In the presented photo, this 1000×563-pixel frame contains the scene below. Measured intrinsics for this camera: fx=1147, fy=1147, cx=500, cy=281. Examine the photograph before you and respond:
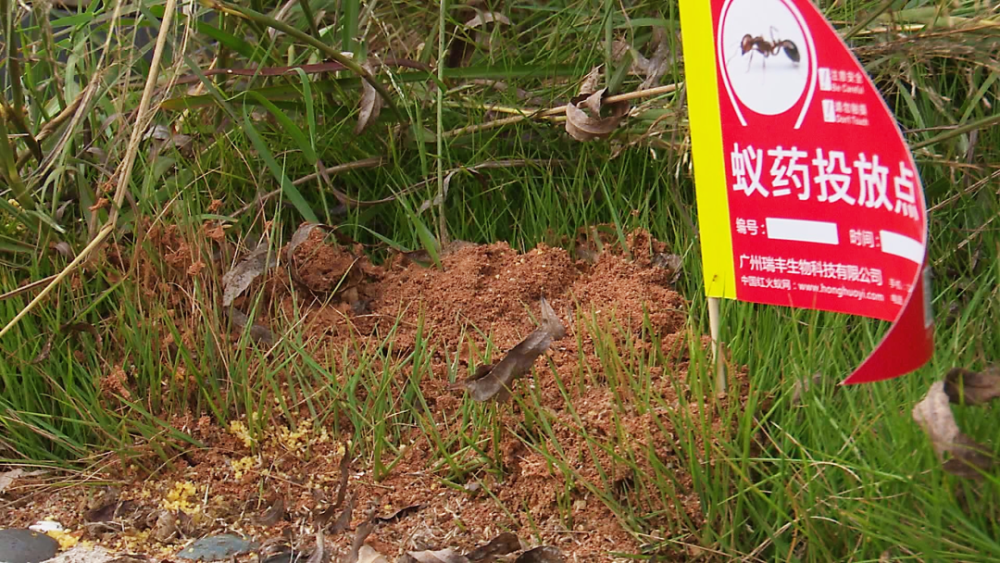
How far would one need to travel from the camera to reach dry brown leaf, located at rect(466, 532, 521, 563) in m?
2.12

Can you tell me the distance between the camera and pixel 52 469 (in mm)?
2633

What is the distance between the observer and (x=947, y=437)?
1688mm

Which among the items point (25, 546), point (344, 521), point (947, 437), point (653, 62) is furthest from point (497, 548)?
point (653, 62)

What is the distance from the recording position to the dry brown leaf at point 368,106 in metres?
2.96

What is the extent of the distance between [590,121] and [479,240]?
1.61ft

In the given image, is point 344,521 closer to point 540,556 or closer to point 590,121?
point 540,556

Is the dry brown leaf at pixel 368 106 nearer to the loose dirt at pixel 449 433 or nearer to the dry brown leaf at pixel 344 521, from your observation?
the loose dirt at pixel 449 433

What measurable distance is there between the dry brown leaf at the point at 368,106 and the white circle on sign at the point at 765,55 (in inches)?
43.7

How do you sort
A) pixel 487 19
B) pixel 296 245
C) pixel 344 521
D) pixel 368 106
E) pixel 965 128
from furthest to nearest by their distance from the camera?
1. pixel 487 19
2. pixel 368 106
3. pixel 296 245
4. pixel 965 128
5. pixel 344 521

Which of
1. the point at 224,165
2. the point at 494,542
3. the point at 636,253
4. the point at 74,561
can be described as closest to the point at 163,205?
the point at 224,165

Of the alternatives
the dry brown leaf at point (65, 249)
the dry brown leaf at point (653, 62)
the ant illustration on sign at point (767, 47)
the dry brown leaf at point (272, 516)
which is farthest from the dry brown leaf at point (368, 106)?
the ant illustration on sign at point (767, 47)

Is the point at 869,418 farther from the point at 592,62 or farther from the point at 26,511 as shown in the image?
the point at 26,511

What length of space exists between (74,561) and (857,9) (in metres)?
2.23

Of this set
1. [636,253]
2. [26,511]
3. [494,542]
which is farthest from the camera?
[636,253]
